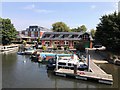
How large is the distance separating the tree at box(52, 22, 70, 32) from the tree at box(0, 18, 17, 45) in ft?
105

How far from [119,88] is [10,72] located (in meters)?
13.5

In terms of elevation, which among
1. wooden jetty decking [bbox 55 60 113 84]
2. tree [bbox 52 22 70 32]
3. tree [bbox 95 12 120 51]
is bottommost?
wooden jetty decking [bbox 55 60 113 84]

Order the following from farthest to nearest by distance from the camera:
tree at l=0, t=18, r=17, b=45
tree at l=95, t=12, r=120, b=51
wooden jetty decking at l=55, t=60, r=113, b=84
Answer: tree at l=0, t=18, r=17, b=45
tree at l=95, t=12, r=120, b=51
wooden jetty decking at l=55, t=60, r=113, b=84

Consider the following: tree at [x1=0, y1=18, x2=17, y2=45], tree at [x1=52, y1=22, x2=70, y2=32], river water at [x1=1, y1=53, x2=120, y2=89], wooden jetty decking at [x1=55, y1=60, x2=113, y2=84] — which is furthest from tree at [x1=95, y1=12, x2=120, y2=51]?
tree at [x1=52, y1=22, x2=70, y2=32]

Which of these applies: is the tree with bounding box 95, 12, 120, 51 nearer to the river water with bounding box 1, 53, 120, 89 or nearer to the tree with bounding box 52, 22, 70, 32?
the river water with bounding box 1, 53, 120, 89

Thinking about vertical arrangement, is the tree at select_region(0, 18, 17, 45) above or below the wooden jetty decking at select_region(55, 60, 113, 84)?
above

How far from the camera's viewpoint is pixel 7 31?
190 feet

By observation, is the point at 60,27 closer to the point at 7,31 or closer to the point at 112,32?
the point at 7,31

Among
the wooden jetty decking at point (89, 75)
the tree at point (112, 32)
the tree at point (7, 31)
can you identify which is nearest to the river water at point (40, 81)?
the wooden jetty decking at point (89, 75)

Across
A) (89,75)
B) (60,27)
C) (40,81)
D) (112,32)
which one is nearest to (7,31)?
(112,32)

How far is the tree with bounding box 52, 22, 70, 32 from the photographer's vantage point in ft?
292

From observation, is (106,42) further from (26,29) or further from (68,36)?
(26,29)

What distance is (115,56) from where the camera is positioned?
3297cm

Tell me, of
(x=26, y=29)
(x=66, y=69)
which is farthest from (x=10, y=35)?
(x=66, y=69)
